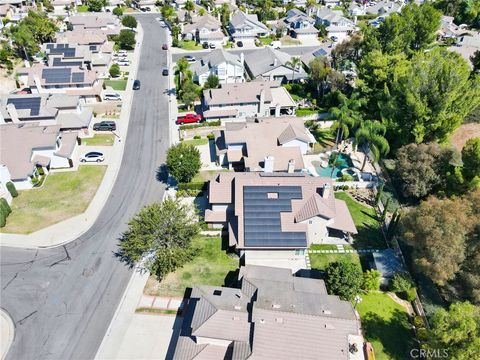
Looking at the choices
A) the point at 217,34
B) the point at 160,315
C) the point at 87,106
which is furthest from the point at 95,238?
the point at 217,34

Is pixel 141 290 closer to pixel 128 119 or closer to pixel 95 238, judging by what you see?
pixel 95 238

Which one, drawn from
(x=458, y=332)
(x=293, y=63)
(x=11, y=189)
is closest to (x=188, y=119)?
(x=293, y=63)

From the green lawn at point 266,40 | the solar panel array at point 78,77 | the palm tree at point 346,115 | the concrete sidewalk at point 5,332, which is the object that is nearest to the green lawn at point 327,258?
the palm tree at point 346,115

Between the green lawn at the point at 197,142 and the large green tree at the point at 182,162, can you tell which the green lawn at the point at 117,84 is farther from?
the large green tree at the point at 182,162

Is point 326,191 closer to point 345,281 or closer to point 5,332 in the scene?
point 345,281

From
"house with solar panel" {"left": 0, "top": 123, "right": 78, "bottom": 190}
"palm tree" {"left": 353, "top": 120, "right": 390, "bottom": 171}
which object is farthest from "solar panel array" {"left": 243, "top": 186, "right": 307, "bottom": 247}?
"house with solar panel" {"left": 0, "top": 123, "right": 78, "bottom": 190}

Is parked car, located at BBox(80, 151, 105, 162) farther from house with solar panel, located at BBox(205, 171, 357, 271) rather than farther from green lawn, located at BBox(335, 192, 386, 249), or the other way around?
green lawn, located at BBox(335, 192, 386, 249)
